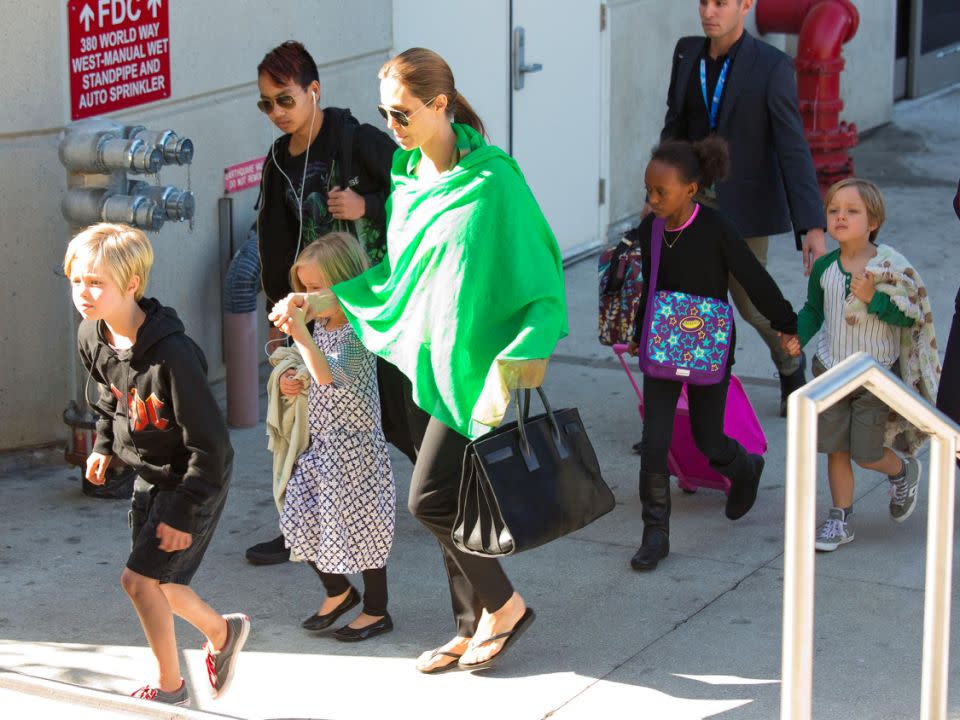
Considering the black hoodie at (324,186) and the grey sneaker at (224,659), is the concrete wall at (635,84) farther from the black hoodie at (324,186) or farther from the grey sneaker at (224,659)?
the grey sneaker at (224,659)

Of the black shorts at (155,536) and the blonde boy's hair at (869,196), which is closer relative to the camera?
the black shorts at (155,536)

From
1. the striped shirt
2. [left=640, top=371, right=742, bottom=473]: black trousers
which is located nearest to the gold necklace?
[left=640, top=371, right=742, bottom=473]: black trousers

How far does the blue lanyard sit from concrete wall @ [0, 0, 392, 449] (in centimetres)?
218

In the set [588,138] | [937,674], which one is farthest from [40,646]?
[588,138]

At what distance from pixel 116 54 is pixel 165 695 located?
3.32m

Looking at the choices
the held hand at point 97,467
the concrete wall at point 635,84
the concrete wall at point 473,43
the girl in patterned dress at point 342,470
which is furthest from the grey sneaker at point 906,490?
the concrete wall at point 635,84

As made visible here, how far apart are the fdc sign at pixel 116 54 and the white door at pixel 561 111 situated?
113 inches

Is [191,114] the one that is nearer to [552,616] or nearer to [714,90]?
[714,90]

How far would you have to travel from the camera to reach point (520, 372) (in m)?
4.20

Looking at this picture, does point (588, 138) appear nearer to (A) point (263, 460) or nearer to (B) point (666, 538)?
(A) point (263, 460)

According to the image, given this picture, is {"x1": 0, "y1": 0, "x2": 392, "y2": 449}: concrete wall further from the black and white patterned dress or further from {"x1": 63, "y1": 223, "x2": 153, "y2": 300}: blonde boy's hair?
{"x1": 63, "y1": 223, "x2": 153, "y2": 300}: blonde boy's hair

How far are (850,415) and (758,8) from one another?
6674mm

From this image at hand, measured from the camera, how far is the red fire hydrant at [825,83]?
428 inches

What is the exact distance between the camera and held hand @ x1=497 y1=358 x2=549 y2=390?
13.7ft
